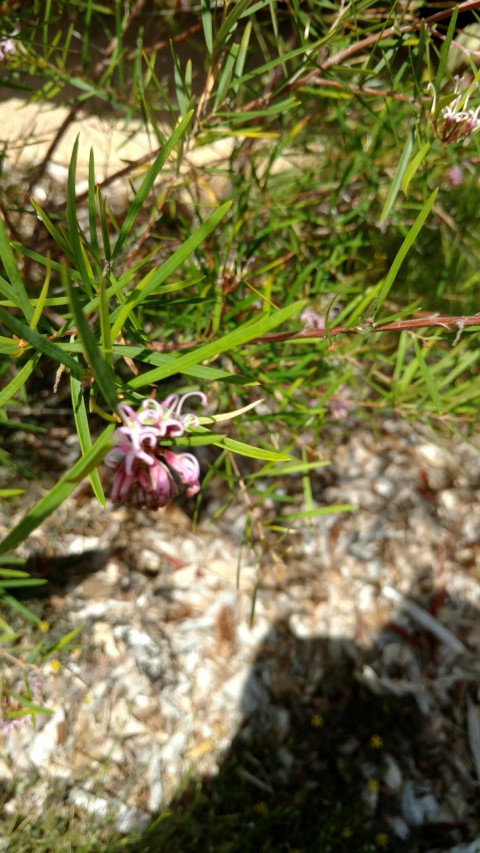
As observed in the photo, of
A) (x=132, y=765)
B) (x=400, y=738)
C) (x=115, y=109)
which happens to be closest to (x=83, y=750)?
(x=132, y=765)

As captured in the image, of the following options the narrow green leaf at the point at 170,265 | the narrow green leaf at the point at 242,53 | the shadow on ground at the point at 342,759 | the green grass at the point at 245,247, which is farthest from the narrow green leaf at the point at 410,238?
the shadow on ground at the point at 342,759

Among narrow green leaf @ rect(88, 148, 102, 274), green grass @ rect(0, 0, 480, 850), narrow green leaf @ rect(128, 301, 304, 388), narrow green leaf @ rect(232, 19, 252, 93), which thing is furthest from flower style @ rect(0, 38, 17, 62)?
narrow green leaf @ rect(128, 301, 304, 388)

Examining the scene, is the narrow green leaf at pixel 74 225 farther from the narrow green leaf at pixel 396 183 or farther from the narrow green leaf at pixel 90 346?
the narrow green leaf at pixel 396 183

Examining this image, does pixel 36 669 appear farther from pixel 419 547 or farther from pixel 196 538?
pixel 419 547

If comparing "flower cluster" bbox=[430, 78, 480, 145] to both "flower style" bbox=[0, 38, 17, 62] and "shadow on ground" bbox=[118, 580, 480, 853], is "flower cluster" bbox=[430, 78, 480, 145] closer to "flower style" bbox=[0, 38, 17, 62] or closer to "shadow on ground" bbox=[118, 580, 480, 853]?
"flower style" bbox=[0, 38, 17, 62]

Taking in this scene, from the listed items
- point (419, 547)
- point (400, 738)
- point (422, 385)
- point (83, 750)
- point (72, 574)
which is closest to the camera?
point (422, 385)
